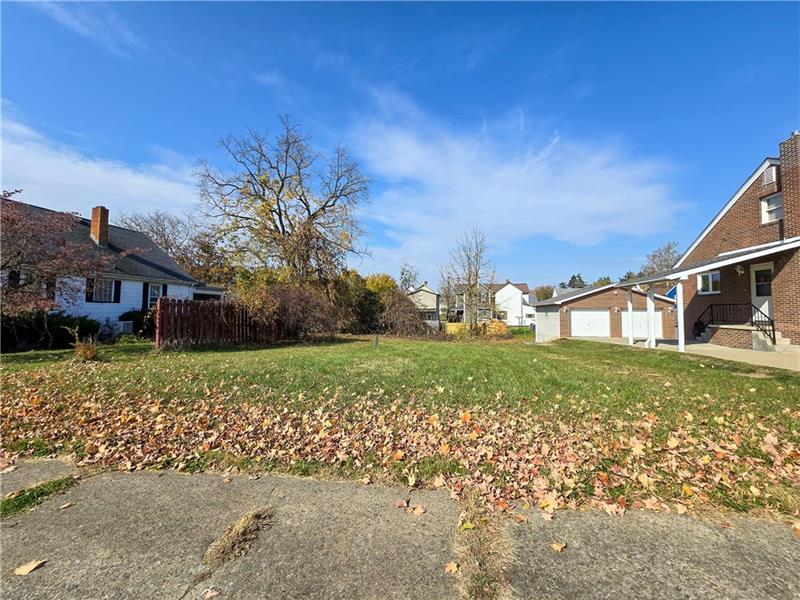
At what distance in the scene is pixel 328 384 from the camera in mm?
6852

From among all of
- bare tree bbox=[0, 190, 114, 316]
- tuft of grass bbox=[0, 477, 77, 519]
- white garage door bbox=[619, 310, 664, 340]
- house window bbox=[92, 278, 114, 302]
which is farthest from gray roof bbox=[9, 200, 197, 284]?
white garage door bbox=[619, 310, 664, 340]

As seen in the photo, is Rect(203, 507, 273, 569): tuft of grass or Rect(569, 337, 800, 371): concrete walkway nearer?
Rect(203, 507, 273, 569): tuft of grass

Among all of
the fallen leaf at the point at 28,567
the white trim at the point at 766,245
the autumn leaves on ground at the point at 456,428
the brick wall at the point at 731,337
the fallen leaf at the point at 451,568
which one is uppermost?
the white trim at the point at 766,245

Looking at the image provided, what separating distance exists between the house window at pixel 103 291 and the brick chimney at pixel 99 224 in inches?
122

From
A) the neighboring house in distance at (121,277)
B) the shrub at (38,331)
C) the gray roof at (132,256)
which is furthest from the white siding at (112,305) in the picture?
the shrub at (38,331)

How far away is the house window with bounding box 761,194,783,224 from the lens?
47.5 ft

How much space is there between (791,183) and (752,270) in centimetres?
332

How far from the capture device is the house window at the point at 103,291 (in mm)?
18266

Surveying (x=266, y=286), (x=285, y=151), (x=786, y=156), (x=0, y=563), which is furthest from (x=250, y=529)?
(x=285, y=151)

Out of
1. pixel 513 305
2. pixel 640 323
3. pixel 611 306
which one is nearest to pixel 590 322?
pixel 611 306

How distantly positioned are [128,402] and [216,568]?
4.63m

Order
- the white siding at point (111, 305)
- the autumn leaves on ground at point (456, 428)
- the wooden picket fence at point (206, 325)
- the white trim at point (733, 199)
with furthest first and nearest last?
the white siding at point (111, 305), the white trim at point (733, 199), the wooden picket fence at point (206, 325), the autumn leaves on ground at point (456, 428)

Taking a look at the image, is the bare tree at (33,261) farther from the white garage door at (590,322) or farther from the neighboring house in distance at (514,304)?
the neighboring house in distance at (514,304)

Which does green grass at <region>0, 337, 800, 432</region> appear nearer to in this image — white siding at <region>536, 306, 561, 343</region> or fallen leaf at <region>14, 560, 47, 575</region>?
fallen leaf at <region>14, 560, 47, 575</region>
